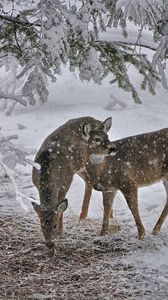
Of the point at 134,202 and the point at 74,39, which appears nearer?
the point at 74,39

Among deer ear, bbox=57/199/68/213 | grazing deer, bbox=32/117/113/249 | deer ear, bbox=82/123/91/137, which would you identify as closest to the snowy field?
grazing deer, bbox=32/117/113/249

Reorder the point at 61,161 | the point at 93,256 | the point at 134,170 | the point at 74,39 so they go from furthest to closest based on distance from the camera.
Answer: the point at 61,161 < the point at 134,170 < the point at 74,39 < the point at 93,256

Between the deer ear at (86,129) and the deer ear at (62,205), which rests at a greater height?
the deer ear at (86,129)

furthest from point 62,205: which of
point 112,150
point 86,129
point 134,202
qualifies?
point 86,129

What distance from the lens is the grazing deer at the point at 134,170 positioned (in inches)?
326

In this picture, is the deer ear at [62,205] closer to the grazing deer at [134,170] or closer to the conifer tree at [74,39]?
the grazing deer at [134,170]

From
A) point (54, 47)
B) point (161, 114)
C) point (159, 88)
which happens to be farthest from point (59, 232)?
point (159, 88)

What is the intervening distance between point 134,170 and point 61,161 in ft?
3.41

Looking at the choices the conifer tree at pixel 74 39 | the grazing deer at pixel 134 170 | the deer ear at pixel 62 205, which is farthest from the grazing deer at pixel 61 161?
the conifer tree at pixel 74 39

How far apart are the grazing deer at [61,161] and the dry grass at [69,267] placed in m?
0.30

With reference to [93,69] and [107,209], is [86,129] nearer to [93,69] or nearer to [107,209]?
[93,69]

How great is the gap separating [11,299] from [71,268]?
1.05 metres

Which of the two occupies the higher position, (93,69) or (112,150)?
(93,69)

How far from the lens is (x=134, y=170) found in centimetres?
842
